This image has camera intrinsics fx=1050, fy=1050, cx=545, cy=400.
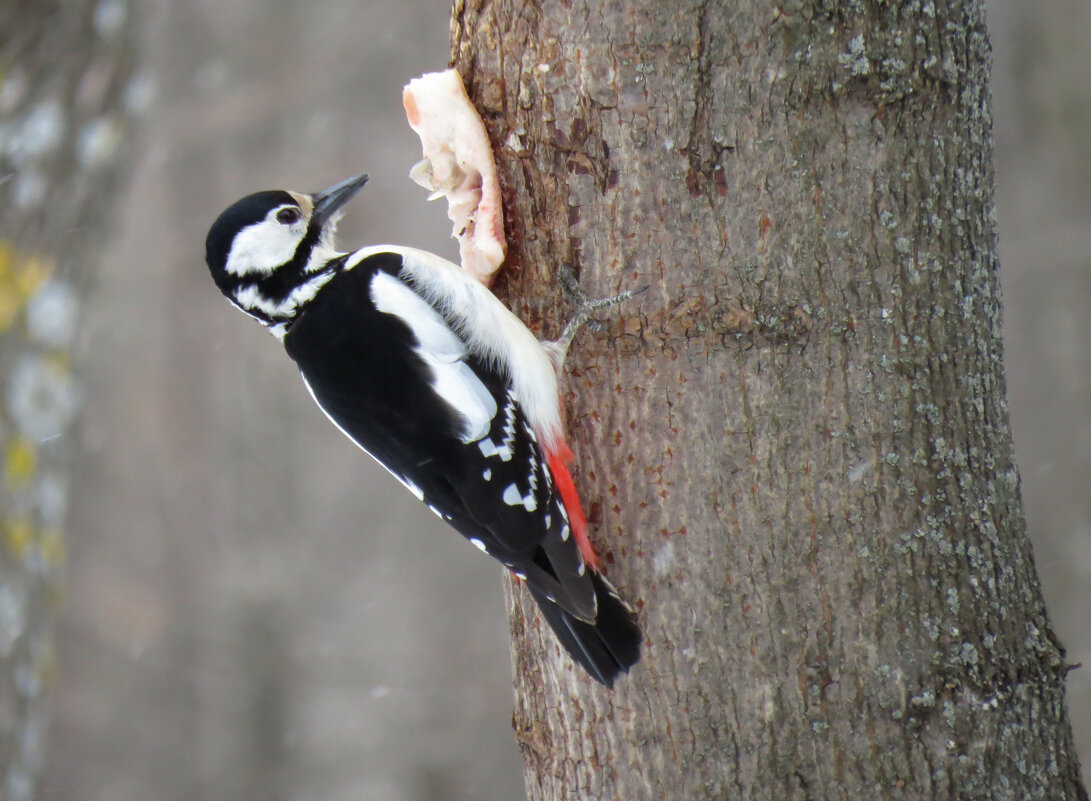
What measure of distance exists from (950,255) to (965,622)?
0.58 meters

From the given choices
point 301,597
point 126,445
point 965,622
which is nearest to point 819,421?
point 965,622

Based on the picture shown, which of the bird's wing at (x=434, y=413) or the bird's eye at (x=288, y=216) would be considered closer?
the bird's wing at (x=434, y=413)

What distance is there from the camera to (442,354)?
2.05 m

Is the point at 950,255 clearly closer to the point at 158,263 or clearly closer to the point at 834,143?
the point at 834,143

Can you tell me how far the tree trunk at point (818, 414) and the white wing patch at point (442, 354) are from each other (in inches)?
14.6

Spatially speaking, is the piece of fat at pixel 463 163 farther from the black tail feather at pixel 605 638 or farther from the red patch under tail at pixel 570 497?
the black tail feather at pixel 605 638

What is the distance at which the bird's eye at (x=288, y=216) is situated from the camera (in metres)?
2.27

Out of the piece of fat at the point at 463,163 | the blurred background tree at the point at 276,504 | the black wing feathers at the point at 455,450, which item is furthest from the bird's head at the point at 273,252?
the blurred background tree at the point at 276,504

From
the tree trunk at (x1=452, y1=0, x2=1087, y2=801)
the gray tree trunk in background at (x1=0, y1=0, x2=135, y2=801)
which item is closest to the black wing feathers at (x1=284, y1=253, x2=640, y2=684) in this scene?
the tree trunk at (x1=452, y1=0, x2=1087, y2=801)

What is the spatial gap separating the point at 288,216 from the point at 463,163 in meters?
0.53

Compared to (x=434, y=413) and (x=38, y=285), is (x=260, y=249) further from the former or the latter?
(x=38, y=285)

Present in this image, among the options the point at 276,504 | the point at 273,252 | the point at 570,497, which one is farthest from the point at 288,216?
the point at 276,504

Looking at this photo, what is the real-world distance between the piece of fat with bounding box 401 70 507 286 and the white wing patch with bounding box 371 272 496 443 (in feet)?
0.43

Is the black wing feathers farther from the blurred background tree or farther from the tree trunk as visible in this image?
the blurred background tree
